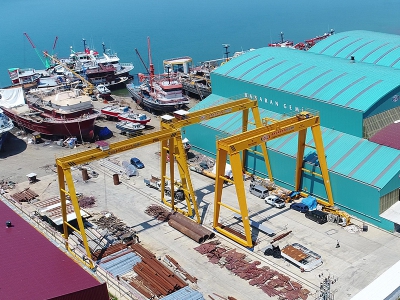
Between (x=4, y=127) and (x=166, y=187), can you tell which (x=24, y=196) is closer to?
(x=166, y=187)

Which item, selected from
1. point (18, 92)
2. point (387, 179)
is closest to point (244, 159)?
point (387, 179)

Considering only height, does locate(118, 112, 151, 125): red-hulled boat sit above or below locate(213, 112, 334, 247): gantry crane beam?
below

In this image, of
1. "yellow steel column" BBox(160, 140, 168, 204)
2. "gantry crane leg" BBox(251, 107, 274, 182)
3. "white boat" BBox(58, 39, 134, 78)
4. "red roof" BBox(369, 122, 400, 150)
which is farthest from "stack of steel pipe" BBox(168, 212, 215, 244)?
"white boat" BBox(58, 39, 134, 78)

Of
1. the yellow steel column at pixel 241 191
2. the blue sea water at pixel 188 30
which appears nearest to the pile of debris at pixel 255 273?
the yellow steel column at pixel 241 191

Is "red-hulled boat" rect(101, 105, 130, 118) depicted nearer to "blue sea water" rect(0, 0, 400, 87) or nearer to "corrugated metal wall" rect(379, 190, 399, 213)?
"corrugated metal wall" rect(379, 190, 399, 213)

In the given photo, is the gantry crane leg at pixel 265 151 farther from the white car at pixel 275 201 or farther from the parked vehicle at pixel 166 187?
the parked vehicle at pixel 166 187

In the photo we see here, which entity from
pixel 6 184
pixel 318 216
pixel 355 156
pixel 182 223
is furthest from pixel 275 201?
pixel 6 184
